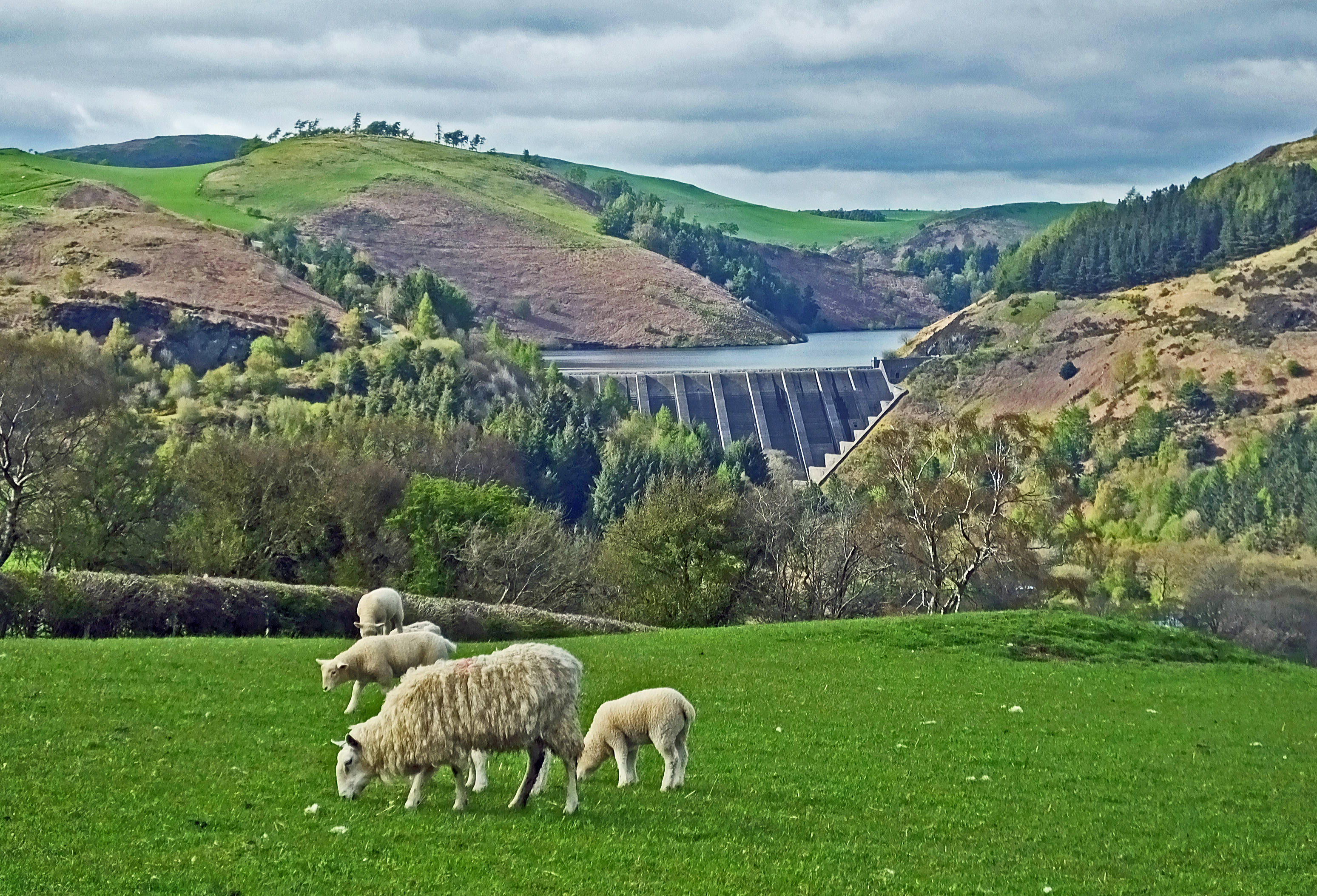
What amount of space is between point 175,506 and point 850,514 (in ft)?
99.8

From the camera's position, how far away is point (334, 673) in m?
21.7

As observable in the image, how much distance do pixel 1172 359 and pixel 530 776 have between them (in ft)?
585

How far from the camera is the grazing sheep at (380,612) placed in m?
27.4

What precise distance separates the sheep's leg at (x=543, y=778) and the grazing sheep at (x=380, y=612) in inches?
468

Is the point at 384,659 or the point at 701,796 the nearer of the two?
the point at 701,796

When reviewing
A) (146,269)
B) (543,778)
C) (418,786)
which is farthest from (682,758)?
(146,269)

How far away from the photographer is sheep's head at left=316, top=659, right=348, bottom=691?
21.7 meters

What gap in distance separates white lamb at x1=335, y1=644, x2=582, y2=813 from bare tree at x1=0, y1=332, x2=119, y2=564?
39.5m

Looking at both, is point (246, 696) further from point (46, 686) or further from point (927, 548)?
point (927, 548)

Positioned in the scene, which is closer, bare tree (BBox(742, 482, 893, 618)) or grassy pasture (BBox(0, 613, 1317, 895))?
grassy pasture (BBox(0, 613, 1317, 895))

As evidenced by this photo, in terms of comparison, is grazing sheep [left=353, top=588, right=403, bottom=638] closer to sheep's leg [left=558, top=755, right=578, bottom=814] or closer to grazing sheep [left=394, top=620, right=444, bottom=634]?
grazing sheep [left=394, top=620, right=444, bottom=634]

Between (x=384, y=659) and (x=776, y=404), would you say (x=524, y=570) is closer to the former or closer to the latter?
(x=384, y=659)

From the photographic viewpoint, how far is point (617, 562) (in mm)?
59781

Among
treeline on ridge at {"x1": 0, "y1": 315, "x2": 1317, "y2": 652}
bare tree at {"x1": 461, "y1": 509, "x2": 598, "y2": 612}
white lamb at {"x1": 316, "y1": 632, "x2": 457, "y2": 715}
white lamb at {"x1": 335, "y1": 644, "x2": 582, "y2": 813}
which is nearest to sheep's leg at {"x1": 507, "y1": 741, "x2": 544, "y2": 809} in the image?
white lamb at {"x1": 335, "y1": 644, "x2": 582, "y2": 813}
